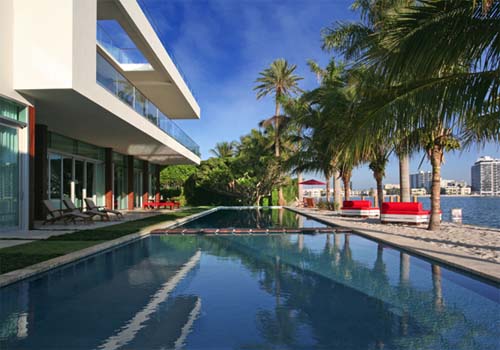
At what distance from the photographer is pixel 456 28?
4.21 m

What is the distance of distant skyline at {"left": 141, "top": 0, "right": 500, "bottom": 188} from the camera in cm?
1341

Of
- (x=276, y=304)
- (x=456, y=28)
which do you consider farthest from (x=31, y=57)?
(x=456, y=28)

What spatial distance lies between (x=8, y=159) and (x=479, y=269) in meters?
11.3

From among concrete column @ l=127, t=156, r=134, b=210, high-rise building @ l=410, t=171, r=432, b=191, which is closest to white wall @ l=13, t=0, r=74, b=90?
concrete column @ l=127, t=156, r=134, b=210

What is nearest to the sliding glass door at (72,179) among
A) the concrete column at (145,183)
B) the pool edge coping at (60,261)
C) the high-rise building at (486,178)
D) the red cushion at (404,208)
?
the pool edge coping at (60,261)

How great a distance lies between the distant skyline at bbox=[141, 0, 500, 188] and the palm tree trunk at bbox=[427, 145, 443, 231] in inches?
15.3

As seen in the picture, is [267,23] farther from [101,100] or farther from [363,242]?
[363,242]

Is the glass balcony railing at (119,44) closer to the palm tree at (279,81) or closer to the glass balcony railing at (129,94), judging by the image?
the glass balcony railing at (129,94)

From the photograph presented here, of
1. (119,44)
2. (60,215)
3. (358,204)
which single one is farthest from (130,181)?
(358,204)

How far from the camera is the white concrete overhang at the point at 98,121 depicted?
10.4 meters

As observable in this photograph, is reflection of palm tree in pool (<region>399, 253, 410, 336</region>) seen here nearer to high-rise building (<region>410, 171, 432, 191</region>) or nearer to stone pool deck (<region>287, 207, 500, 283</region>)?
stone pool deck (<region>287, 207, 500, 283</region>)

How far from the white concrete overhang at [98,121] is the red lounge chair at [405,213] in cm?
982

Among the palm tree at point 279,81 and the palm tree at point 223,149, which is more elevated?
the palm tree at point 279,81

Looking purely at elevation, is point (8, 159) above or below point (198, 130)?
below
